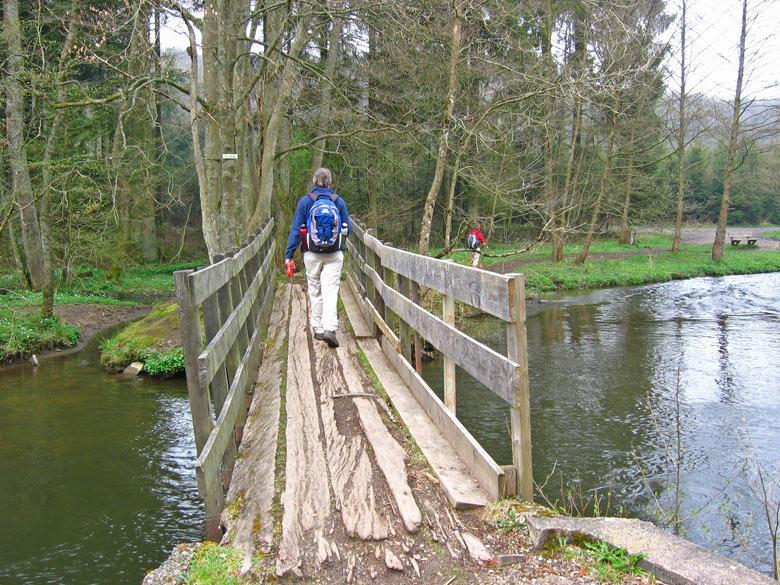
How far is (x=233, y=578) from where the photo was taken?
118 inches

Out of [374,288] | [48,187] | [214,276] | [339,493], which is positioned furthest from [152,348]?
[339,493]

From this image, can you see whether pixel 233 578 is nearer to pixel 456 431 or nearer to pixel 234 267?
pixel 456 431

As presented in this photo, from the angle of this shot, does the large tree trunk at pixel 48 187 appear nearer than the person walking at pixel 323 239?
No

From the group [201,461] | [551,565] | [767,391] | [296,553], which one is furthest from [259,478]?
[767,391]

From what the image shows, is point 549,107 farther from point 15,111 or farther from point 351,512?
point 351,512

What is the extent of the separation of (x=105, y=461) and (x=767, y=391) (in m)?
8.75

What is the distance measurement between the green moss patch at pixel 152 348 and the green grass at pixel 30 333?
1.41m

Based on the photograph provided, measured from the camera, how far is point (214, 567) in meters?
3.09

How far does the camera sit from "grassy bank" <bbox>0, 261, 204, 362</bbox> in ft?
41.7

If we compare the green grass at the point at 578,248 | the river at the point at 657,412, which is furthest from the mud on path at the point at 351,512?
the green grass at the point at 578,248

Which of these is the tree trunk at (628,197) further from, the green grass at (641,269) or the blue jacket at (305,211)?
the blue jacket at (305,211)

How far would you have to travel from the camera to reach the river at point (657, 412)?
626cm

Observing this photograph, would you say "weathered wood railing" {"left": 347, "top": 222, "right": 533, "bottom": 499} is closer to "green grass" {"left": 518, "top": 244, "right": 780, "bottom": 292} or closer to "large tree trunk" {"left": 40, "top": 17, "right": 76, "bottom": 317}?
"large tree trunk" {"left": 40, "top": 17, "right": 76, "bottom": 317}

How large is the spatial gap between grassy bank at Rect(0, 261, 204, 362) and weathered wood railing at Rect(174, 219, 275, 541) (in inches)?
227
